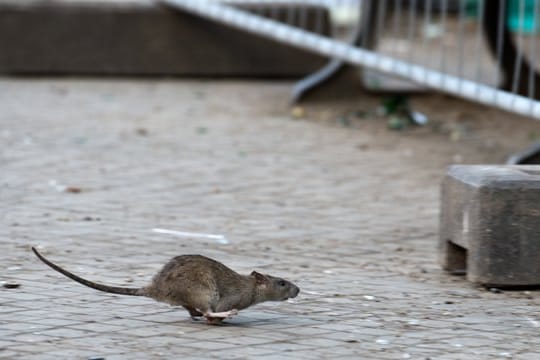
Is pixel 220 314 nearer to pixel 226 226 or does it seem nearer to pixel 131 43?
pixel 226 226

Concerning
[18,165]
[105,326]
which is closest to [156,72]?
[18,165]

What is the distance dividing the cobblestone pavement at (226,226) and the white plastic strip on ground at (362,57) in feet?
1.82

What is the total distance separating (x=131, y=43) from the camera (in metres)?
12.3

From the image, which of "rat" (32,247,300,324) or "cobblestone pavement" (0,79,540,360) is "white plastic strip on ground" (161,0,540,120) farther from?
"rat" (32,247,300,324)

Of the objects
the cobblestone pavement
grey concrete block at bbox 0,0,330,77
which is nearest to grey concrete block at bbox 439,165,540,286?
the cobblestone pavement

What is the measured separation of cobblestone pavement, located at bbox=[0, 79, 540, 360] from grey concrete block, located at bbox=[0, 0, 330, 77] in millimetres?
395

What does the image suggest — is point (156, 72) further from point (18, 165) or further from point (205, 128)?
point (18, 165)

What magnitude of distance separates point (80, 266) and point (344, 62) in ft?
18.8

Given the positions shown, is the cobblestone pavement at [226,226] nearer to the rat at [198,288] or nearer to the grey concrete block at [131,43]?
the rat at [198,288]

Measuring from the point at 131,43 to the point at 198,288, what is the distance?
775 cm

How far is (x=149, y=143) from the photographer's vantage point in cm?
950

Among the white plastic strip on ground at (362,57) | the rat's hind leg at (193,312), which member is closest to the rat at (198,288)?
the rat's hind leg at (193,312)

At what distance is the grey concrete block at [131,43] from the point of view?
12172mm

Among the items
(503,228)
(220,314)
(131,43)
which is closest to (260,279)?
(220,314)
